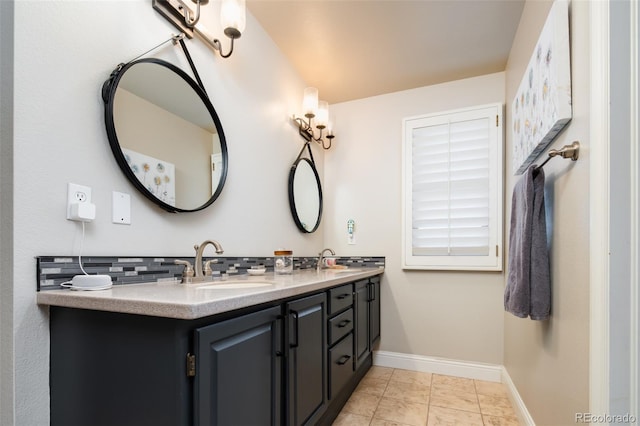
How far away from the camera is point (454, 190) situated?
2.66m

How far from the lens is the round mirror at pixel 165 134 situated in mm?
1177

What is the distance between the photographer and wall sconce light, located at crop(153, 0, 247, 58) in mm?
1387

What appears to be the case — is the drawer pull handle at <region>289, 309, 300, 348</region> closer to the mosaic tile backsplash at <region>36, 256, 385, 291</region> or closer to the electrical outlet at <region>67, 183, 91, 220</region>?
the mosaic tile backsplash at <region>36, 256, 385, 291</region>

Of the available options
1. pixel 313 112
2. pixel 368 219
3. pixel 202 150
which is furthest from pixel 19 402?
pixel 368 219

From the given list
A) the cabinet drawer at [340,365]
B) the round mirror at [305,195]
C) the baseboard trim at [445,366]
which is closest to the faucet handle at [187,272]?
the cabinet drawer at [340,365]

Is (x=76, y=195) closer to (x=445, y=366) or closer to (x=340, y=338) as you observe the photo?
(x=340, y=338)

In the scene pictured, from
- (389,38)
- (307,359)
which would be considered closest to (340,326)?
(307,359)

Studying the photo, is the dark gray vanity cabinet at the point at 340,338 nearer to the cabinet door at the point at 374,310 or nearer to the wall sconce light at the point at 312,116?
the cabinet door at the point at 374,310

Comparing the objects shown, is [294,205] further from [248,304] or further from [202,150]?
[248,304]

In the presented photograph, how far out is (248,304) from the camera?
36.8 inches

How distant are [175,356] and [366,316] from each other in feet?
6.07

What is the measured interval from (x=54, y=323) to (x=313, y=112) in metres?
2.08
